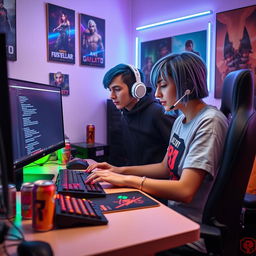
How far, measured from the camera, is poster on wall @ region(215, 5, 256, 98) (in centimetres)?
227

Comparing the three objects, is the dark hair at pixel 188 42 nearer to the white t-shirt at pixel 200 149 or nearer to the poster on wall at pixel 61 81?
the poster on wall at pixel 61 81

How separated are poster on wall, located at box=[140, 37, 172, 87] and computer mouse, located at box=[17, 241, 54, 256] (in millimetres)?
2571

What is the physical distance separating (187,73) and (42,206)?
0.77 metres

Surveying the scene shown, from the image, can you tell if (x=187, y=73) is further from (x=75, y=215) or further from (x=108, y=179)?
(x=75, y=215)

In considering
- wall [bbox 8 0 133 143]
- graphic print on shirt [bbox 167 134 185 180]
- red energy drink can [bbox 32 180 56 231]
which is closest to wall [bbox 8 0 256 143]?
wall [bbox 8 0 133 143]

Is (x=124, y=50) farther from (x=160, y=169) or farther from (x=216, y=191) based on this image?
(x=216, y=191)

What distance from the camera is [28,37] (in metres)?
2.47

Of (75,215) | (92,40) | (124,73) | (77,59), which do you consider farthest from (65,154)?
(92,40)

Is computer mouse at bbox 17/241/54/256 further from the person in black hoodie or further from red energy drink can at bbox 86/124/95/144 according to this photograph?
red energy drink can at bbox 86/124/95/144

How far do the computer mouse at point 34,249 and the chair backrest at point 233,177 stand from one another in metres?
0.57

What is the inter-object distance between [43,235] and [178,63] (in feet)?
2.70

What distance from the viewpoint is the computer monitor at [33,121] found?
1.05 m

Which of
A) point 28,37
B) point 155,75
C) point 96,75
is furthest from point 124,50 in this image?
point 155,75

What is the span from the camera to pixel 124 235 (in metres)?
0.71
